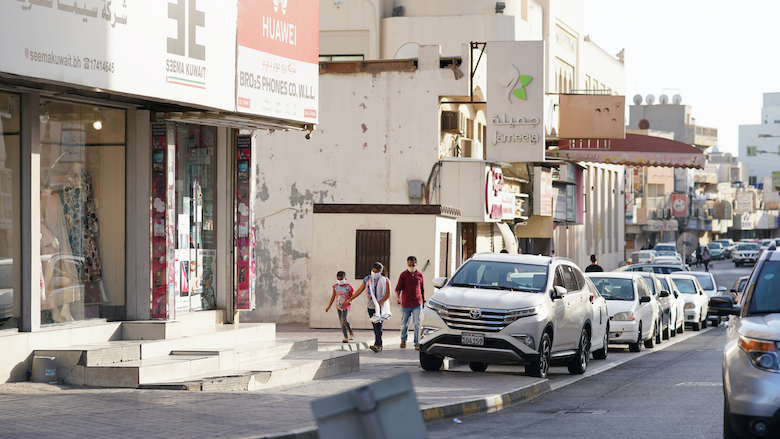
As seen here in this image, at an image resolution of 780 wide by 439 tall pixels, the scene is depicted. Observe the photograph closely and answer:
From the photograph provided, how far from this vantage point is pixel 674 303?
2681cm

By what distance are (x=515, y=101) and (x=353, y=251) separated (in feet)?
24.0

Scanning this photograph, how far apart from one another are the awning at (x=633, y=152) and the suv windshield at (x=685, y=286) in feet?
12.1

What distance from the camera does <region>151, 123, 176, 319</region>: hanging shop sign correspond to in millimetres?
13602

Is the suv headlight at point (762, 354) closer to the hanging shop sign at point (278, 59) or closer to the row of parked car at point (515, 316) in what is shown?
the row of parked car at point (515, 316)

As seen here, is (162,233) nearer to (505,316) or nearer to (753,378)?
(505,316)

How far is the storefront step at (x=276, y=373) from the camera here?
11.8 meters

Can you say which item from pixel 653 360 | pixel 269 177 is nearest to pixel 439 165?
pixel 269 177

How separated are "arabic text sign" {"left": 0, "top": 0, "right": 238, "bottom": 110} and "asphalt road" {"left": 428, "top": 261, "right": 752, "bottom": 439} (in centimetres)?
544

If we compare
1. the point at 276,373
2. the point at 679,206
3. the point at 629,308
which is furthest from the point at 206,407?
the point at 679,206

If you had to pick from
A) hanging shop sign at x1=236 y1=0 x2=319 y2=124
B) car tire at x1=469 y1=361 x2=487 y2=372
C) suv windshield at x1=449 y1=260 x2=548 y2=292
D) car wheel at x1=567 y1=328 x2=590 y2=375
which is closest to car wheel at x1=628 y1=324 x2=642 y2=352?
car wheel at x1=567 y1=328 x2=590 y2=375

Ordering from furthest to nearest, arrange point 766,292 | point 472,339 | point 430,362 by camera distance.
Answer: point 430,362
point 472,339
point 766,292

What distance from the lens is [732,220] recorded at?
443 ft

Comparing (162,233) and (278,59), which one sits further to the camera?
(278,59)

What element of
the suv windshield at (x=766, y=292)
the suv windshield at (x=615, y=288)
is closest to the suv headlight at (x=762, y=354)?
the suv windshield at (x=766, y=292)
